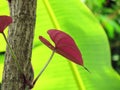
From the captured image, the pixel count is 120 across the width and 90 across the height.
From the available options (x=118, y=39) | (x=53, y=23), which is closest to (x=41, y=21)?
(x=53, y=23)

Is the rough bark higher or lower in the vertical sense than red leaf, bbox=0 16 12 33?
lower

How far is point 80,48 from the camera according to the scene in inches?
34.9

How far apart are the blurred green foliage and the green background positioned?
2.79 feet

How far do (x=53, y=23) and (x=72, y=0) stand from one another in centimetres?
11

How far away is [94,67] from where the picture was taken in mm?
891

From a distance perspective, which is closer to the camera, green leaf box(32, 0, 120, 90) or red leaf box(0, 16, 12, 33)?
red leaf box(0, 16, 12, 33)

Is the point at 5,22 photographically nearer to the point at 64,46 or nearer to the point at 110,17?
the point at 64,46

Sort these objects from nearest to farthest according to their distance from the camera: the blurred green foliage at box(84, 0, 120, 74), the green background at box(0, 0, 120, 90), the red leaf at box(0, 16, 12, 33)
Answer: the red leaf at box(0, 16, 12, 33), the green background at box(0, 0, 120, 90), the blurred green foliage at box(84, 0, 120, 74)

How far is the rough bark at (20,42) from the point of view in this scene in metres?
0.44

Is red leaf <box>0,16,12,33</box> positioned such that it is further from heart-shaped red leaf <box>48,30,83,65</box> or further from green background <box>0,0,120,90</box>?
green background <box>0,0,120,90</box>

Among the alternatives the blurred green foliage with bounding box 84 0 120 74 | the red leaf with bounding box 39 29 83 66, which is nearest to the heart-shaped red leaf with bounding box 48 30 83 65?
the red leaf with bounding box 39 29 83 66

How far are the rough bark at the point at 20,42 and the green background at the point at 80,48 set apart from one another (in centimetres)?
32

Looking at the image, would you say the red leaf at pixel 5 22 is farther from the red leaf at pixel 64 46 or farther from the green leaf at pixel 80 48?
the green leaf at pixel 80 48

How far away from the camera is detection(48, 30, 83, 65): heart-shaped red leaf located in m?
0.45
